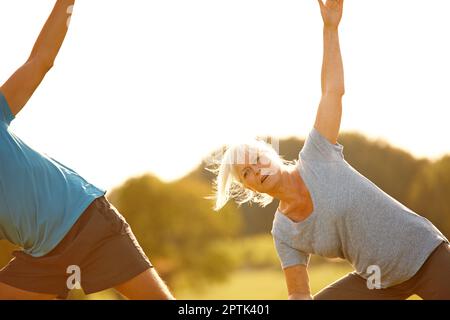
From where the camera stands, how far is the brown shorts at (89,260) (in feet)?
13.5

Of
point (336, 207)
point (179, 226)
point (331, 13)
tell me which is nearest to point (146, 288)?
point (336, 207)

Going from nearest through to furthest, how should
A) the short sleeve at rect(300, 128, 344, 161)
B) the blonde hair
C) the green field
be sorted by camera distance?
the short sleeve at rect(300, 128, 344, 161) < the blonde hair < the green field

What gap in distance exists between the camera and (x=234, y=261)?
123 ft

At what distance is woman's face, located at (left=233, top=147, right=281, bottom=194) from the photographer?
4.25m

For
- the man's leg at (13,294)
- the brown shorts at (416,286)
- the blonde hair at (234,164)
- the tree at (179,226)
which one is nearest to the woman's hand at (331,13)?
the blonde hair at (234,164)

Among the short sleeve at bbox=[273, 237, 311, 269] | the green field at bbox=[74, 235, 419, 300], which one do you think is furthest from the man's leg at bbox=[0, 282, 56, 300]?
the green field at bbox=[74, 235, 419, 300]

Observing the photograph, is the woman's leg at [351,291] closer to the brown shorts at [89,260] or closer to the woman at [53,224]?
the woman at [53,224]

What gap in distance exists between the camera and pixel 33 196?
13.1 ft

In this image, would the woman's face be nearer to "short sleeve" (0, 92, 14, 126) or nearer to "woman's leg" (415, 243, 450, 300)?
"woman's leg" (415, 243, 450, 300)

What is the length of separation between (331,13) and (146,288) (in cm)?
204

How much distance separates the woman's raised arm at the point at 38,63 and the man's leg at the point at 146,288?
1.23 meters

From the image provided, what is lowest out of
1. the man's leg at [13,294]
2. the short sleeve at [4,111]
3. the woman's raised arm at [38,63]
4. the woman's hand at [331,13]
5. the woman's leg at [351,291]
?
the woman's leg at [351,291]

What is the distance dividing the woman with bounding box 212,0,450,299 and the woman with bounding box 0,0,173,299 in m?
0.81
